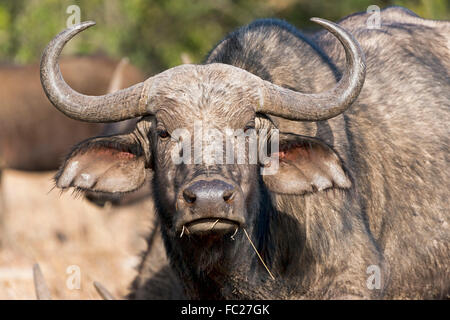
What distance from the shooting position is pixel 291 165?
508 cm

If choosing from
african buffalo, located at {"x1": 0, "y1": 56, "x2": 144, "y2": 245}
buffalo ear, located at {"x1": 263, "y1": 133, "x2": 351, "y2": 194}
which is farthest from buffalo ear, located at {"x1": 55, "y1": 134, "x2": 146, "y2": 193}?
african buffalo, located at {"x1": 0, "y1": 56, "x2": 144, "y2": 245}

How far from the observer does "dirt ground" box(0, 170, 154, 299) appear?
331 inches

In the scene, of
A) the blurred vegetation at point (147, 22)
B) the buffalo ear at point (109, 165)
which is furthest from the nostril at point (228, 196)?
the blurred vegetation at point (147, 22)

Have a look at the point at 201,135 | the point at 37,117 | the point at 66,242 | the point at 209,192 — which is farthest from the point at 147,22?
the point at 209,192

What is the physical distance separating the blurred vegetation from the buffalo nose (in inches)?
426

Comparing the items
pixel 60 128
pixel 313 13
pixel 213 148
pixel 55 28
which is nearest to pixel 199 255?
pixel 213 148

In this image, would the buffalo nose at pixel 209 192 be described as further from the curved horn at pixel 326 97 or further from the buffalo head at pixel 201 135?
the curved horn at pixel 326 97

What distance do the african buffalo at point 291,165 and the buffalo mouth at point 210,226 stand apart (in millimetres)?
11

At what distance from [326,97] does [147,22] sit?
560 inches

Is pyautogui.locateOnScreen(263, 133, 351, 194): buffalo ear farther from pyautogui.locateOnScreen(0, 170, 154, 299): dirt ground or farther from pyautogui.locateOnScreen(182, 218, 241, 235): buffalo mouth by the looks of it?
pyautogui.locateOnScreen(0, 170, 154, 299): dirt ground

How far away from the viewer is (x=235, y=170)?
461cm

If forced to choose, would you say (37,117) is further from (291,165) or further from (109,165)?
(291,165)
